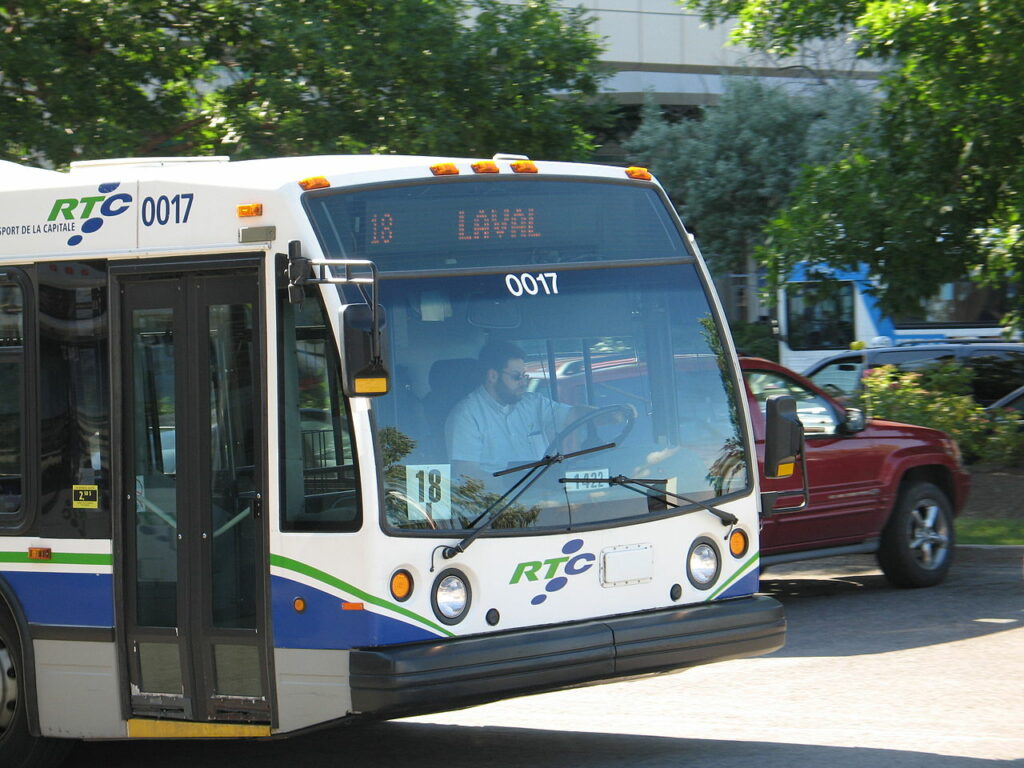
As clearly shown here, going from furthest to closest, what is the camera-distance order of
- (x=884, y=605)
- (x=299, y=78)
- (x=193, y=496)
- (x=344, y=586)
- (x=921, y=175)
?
(x=921, y=175), (x=299, y=78), (x=884, y=605), (x=193, y=496), (x=344, y=586)

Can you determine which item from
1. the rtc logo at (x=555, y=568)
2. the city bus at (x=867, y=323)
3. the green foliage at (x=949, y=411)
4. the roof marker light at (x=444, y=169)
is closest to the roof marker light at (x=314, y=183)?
the roof marker light at (x=444, y=169)

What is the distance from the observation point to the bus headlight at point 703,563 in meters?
6.61

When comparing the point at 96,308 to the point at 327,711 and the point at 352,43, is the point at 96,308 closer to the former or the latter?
the point at 327,711

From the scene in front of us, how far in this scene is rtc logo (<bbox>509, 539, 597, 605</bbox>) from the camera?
20.1 ft

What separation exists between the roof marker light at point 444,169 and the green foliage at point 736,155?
26.6m

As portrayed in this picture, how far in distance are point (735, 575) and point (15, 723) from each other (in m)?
3.30

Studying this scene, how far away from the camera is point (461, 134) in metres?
15.3

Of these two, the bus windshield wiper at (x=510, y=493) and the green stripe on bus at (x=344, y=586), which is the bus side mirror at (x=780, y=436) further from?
the green stripe on bus at (x=344, y=586)

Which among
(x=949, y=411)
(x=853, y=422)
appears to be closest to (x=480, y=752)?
(x=853, y=422)

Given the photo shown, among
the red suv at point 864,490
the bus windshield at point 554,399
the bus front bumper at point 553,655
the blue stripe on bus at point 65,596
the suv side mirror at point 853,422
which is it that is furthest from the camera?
the suv side mirror at point 853,422

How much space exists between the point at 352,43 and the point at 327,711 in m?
10.3

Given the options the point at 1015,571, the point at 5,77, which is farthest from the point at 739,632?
the point at 5,77

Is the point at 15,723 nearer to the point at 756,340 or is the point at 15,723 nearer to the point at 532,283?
the point at 532,283

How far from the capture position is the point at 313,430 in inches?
236
